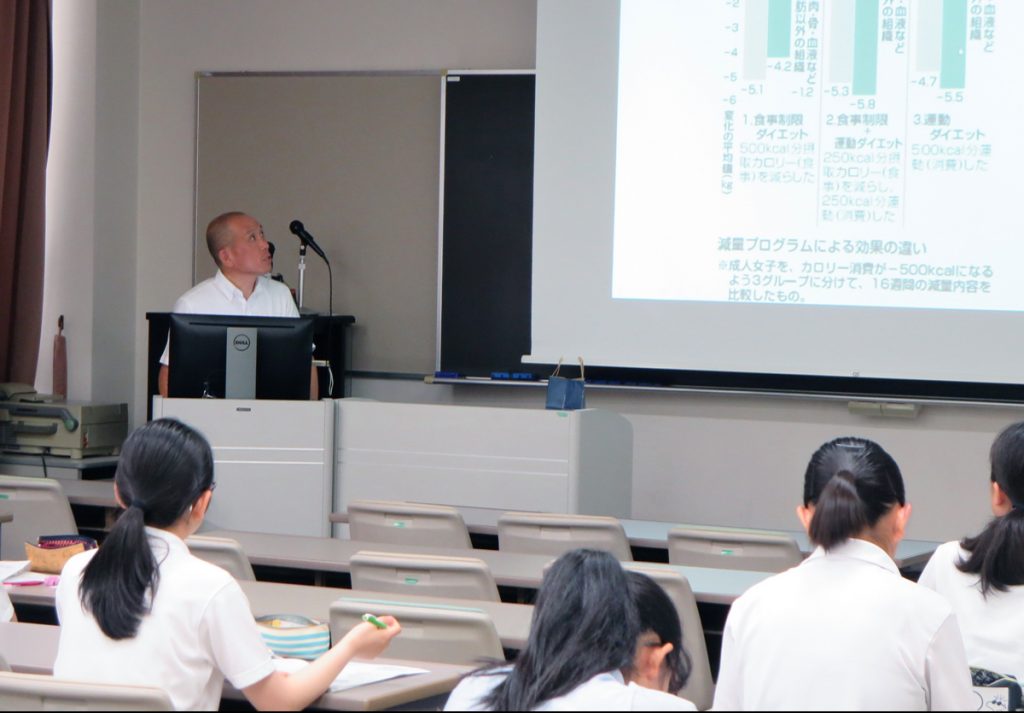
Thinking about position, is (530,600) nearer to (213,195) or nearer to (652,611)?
(652,611)

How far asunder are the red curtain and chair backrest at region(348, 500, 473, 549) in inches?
114

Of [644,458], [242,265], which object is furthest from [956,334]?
[242,265]

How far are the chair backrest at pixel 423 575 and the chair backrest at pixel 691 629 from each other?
0.37 meters

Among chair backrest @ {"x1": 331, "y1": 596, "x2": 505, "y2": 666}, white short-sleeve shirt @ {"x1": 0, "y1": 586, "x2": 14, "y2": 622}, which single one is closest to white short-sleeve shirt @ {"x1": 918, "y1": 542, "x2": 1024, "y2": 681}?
chair backrest @ {"x1": 331, "y1": 596, "x2": 505, "y2": 666}

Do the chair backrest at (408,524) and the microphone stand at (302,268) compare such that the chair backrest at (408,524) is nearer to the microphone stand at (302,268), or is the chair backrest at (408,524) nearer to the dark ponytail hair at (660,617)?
the dark ponytail hair at (660,617)

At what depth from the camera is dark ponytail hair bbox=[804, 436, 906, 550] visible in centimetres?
213

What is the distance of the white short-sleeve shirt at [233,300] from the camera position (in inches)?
227

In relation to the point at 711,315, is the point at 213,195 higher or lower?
higher

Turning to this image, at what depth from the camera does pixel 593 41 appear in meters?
5.75

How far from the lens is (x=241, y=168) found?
666cm

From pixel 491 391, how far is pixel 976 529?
2.32 m

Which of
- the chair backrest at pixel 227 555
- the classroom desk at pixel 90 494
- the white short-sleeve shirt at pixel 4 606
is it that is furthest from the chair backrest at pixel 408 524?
the white short-sleeve shirt at pixel 4 606

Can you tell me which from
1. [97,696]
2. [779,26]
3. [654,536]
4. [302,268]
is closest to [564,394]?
[654,536]

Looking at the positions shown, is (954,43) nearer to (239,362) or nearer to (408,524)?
(408,524)
